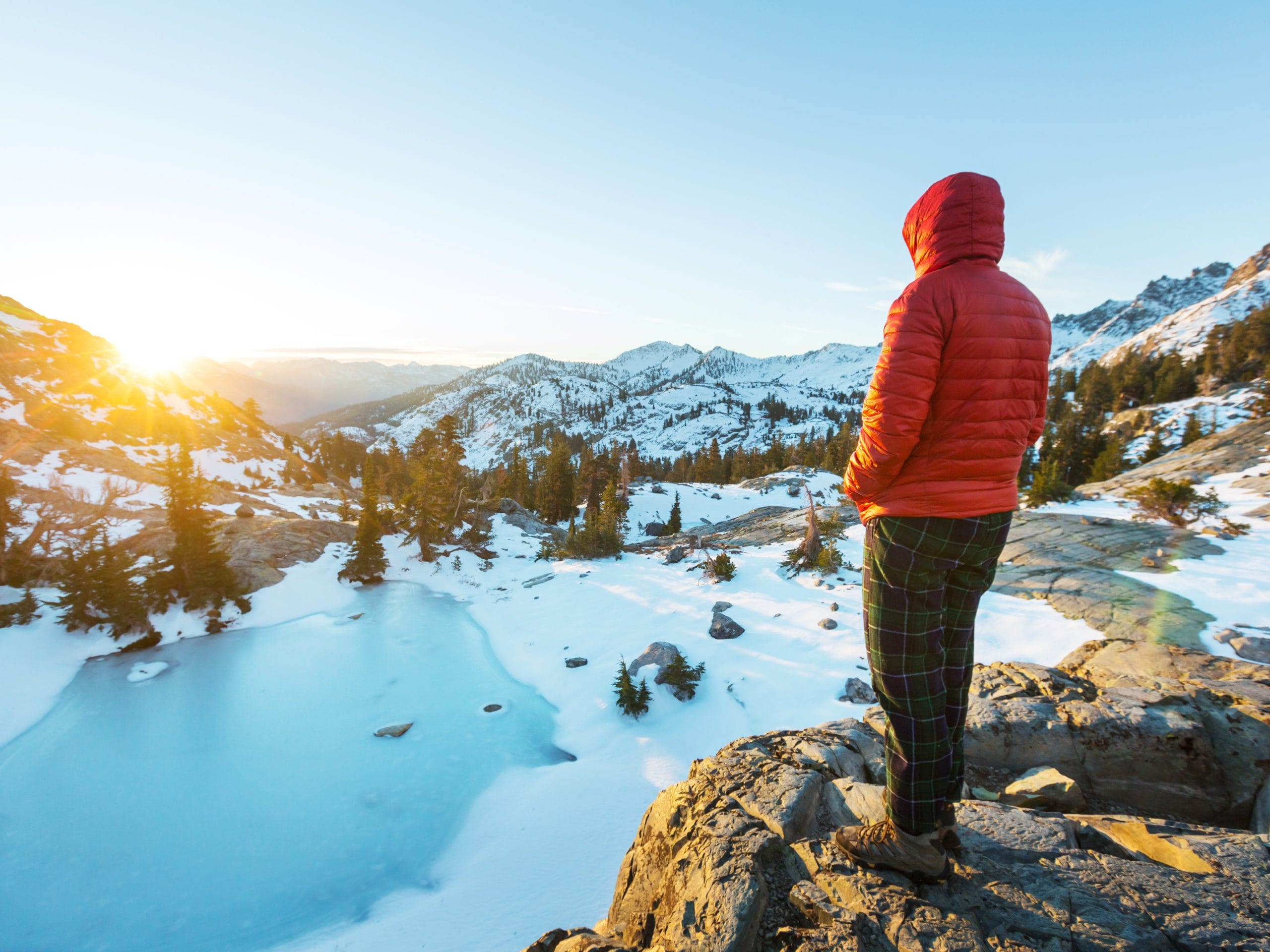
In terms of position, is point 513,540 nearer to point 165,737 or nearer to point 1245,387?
point 165,737

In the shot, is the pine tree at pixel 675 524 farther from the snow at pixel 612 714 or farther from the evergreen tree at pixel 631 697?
the evergreen tree at pixel 631 697

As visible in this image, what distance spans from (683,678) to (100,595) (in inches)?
850

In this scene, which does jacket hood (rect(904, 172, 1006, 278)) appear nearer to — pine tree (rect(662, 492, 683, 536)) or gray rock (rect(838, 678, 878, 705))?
gray rock (rect(838, 678, 878, 705))

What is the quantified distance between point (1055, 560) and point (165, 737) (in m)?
23.4

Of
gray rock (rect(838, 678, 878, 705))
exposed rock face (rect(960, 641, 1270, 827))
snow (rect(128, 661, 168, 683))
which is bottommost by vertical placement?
snow (rect(128, 661, 168, 683))

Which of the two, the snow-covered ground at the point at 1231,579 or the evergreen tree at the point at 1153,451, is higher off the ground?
the evergreen tree at the point at 1153,451

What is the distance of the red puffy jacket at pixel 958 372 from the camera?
2428 millimetres

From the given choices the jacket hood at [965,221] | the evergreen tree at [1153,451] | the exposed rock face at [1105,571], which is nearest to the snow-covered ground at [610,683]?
the exposed rock face at [1105,571]

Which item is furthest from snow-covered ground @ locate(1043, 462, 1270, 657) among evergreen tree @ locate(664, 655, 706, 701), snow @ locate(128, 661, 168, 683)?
snow @ locate(128, 661, 168, 683)

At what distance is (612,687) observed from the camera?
12.2 m

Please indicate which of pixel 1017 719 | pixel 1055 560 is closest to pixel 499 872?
pixel 1017 719

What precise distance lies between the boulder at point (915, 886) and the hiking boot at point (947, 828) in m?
0.21

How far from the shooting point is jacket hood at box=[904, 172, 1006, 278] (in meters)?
2.52

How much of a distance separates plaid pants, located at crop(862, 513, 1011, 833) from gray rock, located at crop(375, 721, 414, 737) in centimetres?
1248
